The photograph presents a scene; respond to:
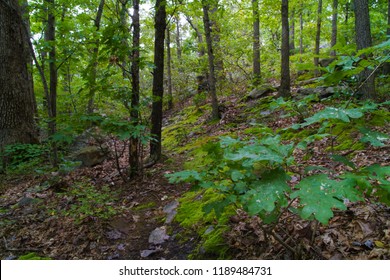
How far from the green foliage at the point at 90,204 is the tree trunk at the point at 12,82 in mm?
3089

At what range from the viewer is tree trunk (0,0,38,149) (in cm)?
650

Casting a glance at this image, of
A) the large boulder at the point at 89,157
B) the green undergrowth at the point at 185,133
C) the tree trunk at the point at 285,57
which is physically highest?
the tree trunk at the point at 285,57

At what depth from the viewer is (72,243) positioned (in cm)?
332

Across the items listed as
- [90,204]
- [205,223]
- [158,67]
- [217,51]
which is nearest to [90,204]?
[90,204]

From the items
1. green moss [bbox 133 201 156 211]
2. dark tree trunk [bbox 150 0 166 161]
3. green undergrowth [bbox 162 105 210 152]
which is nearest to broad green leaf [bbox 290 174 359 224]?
green moss [bbox 133 201 156 211]

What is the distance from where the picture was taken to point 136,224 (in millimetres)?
3838

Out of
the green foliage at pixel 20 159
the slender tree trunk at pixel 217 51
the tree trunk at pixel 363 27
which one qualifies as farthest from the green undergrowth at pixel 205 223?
the slender tree trunk at pixel 217 51

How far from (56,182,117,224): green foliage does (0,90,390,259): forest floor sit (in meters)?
0.01

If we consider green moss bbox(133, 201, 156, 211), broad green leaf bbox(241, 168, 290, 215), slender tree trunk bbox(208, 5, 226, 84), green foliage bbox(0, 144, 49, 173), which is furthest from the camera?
slender tree trunk bbox(208, 5, 226, 84)

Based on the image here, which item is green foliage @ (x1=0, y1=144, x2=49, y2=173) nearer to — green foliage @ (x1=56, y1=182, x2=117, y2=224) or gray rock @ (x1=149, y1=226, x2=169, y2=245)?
green foliage @ (x1=56, y1=182, x2=117, y2=224)

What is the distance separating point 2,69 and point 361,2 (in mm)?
8877

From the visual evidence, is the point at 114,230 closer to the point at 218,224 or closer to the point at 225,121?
the point at 218,224

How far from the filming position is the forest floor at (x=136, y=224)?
7.54ft

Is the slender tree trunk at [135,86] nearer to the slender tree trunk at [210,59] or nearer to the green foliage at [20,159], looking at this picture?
the green foliage at [20,159]
